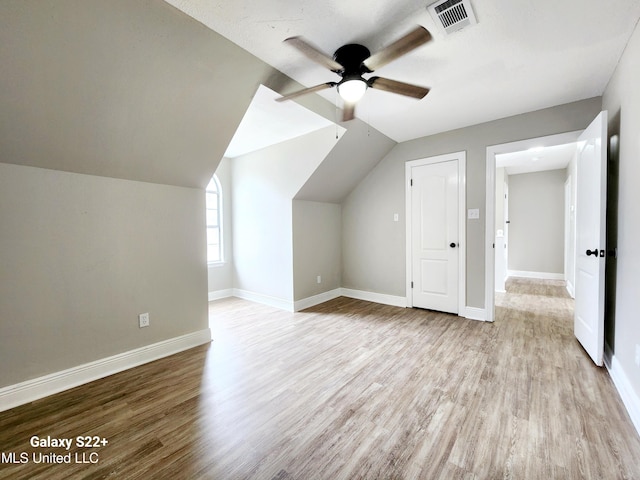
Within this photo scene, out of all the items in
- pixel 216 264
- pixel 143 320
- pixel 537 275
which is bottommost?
pixel 537 275

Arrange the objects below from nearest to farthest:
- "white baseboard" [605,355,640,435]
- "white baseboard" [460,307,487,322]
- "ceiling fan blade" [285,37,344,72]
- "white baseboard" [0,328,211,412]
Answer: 1. "ceiling fan blade" [285,37,344,72]
2. "white baseboard" [605,355,640,435]
3. "white baseboard" [0,328,211,412]
4. "white baseboard" [460,307,487,322]

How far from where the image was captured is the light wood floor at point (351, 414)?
54.6 inches

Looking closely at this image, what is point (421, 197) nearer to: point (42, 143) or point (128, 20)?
point (128, 20)

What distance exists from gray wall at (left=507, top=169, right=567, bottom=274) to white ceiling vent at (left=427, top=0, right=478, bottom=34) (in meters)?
6.26

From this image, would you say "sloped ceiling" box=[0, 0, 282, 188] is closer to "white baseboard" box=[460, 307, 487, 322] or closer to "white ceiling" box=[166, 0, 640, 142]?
"white ceiling" box=[166, 0, 640, 142]

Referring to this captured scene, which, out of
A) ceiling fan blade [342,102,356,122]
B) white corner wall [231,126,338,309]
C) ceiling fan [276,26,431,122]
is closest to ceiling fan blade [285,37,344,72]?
ceiling fan [276,26,431,122]

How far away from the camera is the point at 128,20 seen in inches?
60.2

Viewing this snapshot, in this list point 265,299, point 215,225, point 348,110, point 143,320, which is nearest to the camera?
point 348,110

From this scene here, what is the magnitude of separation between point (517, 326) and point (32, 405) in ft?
15.2

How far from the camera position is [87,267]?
222 cm

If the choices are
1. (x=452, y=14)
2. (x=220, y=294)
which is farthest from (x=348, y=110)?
(x=220, y=294)

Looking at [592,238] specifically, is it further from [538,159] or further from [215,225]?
[215,225]

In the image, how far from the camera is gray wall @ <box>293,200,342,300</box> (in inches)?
161

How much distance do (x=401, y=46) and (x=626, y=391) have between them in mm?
2666
